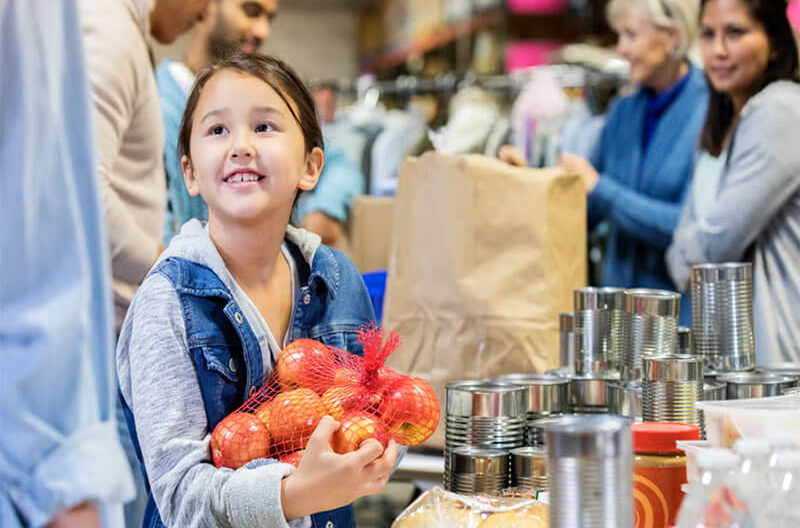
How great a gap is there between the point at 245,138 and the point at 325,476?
0.47 m

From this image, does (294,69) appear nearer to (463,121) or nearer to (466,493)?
(466,493)

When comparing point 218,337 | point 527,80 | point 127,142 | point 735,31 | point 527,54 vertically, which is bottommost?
point 218,337

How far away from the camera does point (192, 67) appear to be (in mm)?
2809

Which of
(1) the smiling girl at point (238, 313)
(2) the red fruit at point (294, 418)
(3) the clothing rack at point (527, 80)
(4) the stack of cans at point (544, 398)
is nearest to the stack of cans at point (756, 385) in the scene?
(4) the stack of cans at point (544, 398)

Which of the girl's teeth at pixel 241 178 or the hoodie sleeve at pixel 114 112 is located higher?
the hoodie sleeve at pixel 114 112

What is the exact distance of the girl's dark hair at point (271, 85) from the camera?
4.45ft

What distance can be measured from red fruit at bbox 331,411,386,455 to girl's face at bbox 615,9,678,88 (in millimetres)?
2162

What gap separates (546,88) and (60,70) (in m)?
3.64

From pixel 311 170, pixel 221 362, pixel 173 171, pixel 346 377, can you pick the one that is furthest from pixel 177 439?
pixel 173 171

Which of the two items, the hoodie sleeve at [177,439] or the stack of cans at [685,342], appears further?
the stack of cans at [685,342]

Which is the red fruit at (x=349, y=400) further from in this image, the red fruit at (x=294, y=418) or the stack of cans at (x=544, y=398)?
the stack of cans at (x=544, y=398)

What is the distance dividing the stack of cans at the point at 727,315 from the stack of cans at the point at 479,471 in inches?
20.2

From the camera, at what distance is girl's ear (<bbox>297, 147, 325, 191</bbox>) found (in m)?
1.42

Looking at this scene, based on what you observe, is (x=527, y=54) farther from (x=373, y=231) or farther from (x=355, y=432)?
(x=355, y=432)
